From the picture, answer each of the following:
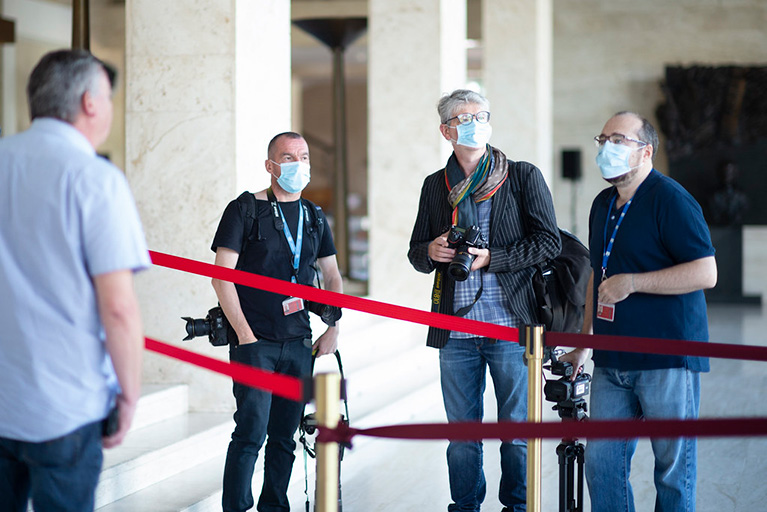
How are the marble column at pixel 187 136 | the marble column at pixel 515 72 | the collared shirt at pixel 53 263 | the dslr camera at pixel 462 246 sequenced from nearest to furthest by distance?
the collared shirt at pixel 53 263
the dslr camera at pixel 462 246
the marble column at pixel 187 136
the marble column at pixel 515 72

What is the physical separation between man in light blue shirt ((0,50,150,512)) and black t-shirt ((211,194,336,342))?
5.46 feet

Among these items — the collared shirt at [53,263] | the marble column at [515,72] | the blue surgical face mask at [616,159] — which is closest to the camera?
the collared shirt at [53,263]

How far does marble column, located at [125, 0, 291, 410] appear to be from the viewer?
18.7 ft

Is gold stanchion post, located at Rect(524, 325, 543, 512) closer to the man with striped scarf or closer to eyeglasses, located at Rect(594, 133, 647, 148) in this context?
the man with striped scarf

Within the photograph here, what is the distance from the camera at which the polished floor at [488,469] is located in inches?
191

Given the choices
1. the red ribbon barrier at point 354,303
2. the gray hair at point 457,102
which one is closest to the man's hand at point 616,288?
the red ribbon barrier at point 354,303

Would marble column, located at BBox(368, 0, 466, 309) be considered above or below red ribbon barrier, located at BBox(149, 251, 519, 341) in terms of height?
above

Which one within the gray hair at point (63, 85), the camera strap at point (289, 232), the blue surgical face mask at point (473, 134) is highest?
the blue surgical face mask at point (473, 134)

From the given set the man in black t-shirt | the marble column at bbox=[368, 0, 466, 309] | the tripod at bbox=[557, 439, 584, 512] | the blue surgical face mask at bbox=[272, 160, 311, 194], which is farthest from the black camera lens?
the marble column at bbox=[368, 0, 466, 309]

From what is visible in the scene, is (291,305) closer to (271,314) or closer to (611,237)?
(271,314)

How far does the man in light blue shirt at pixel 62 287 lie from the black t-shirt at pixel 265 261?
1.67 m

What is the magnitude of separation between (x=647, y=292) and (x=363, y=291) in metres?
7.16

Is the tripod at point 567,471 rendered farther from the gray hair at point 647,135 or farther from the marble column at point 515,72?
the marble column at point 515,72

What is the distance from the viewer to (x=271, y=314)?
4.02 m
